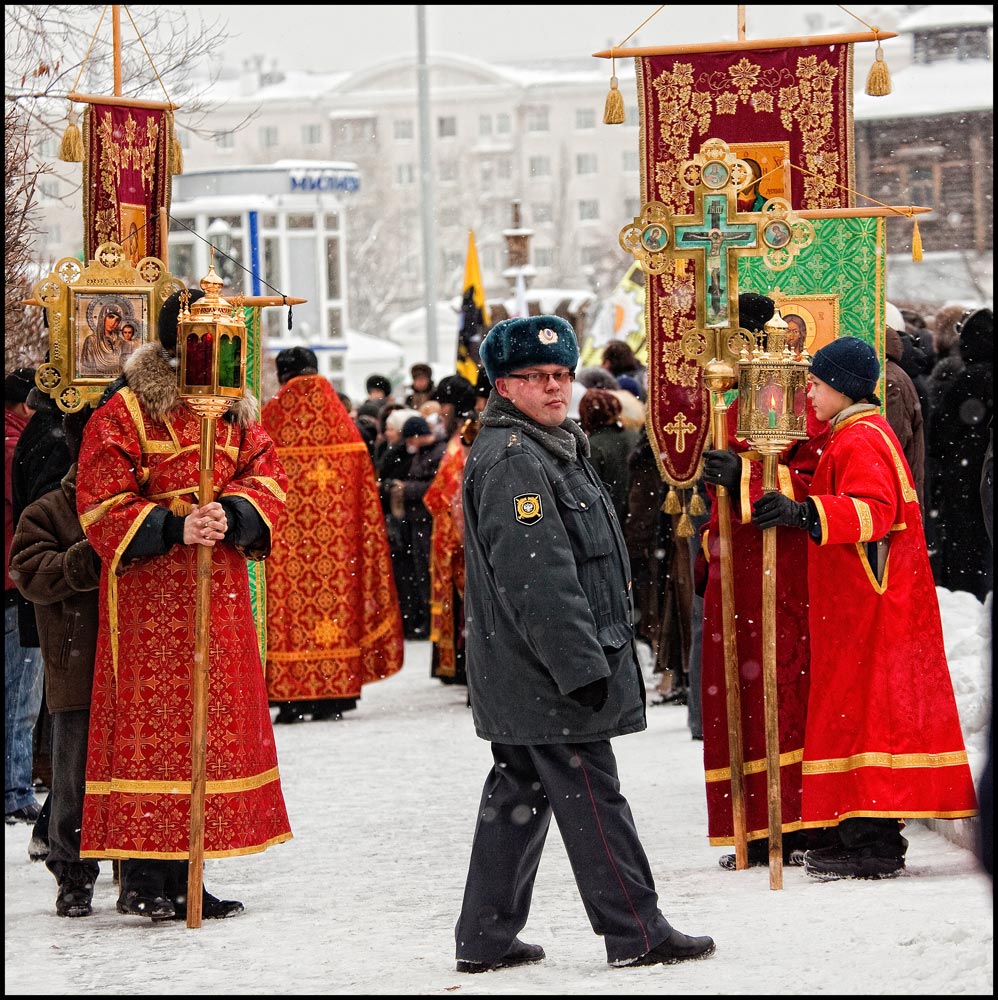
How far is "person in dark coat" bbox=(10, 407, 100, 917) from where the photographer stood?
6895mm

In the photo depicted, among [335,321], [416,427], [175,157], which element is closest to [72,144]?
[175,157]

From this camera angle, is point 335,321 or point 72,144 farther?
point 335,321

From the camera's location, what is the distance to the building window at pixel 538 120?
74438mm

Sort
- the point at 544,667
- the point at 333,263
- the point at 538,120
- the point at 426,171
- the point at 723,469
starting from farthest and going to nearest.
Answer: the point at 538,120 < the point at 333,263 < the point at 426,171 < the point at 723,469 < the point at 544,667

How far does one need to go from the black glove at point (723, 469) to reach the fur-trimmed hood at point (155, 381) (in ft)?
5.23

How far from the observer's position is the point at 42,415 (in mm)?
7492

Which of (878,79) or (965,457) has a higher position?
(878,79)

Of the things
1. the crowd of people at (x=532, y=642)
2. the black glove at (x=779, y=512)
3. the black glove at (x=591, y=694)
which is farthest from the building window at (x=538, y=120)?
the black glove at (x=591, y=694)

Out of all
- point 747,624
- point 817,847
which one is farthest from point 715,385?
point 817,847

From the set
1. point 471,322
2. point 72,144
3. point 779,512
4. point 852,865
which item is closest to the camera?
point 779,512

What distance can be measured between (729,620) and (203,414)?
1.97 metres

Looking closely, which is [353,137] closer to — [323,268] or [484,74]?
[484,74]

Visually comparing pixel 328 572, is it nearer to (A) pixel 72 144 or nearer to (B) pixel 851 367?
(A) pixel 72 144

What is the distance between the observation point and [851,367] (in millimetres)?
6863
